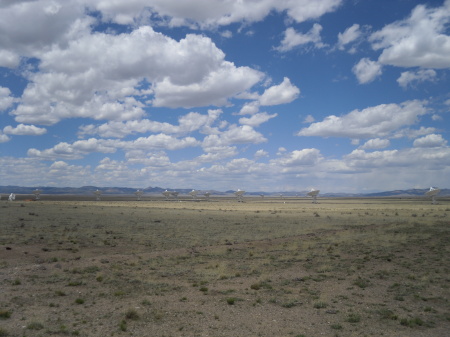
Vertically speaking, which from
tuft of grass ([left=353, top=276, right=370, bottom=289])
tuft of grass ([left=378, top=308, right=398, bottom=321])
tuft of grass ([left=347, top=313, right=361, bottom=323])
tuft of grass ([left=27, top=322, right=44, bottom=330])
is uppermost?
tuft of grass ([left=27, top=322, right=44, bottom=330])

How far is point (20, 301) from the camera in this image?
1427cm

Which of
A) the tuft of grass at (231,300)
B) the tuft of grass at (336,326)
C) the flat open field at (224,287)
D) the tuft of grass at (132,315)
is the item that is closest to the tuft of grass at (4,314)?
the flat open field at (224,287)

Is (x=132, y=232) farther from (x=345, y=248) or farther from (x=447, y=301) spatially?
(x=447, y=301)

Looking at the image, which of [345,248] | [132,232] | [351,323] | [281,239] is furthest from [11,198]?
[351,323]

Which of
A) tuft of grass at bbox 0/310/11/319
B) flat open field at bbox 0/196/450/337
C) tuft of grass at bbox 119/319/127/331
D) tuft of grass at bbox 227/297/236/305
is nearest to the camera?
tuft of grass at bbox 119/319/127/331

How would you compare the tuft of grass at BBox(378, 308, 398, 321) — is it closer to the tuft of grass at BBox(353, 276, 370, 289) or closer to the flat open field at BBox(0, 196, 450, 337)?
the flat open field at BBox(0, 196, 450, 337)

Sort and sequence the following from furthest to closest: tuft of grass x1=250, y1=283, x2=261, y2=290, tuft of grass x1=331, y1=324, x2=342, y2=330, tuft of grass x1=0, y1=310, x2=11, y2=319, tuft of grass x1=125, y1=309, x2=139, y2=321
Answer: tuft of grass x1=250, y1=283, x2=261, y2=290, tuft of grass x1=125, y1=309, x2=139, y2=321, tuft of grass x1=0, y1=310, x2=11, y2=319, tuft of grass x1=331, y1=324, x2=342, y2=330

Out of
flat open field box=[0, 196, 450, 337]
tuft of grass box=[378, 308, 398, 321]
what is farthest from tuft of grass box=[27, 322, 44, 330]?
tuft of grass box=[378, 308, 398, 321]

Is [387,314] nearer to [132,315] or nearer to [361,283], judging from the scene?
[361,283]

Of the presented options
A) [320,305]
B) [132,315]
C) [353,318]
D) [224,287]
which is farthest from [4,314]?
[353,318]

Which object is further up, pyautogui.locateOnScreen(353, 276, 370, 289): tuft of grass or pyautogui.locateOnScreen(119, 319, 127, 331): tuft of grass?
pyautogui.locateOnScreen(119, 319, 127, 331): tuft of grass

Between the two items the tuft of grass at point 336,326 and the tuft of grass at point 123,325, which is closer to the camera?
the tuft of grass at point 123,325

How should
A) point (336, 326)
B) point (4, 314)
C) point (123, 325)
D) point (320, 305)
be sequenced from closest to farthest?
1. point (123, 325)
2. point (336, 326)
3. point (4, 314)
4. point (320, 305)

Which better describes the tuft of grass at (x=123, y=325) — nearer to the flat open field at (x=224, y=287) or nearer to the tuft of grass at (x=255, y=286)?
the flat open field at (x=224, y=287)
